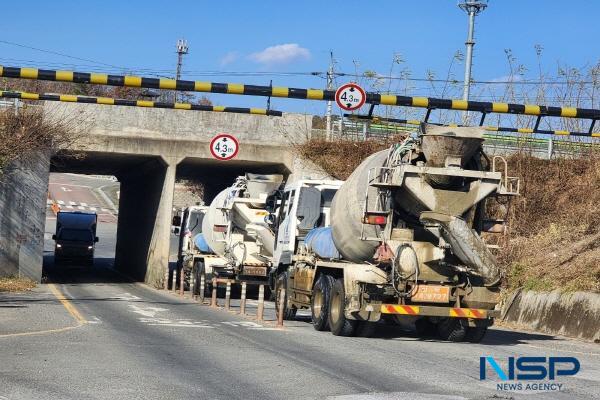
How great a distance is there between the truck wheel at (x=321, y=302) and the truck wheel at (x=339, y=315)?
21cm

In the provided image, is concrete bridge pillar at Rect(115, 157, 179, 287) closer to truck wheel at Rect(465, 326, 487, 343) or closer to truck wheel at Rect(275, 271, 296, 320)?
truck wheel at Rect(275, 271, 296, 320)

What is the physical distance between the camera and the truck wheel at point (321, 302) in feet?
57.3

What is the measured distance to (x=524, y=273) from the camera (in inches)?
922

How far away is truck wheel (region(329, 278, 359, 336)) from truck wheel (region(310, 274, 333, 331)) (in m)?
0.21

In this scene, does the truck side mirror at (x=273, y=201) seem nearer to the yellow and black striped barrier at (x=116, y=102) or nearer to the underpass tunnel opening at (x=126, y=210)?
the yellow and black striped barrier at (x=116, y=102)

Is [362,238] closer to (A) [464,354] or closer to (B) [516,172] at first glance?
(A) [464,354]

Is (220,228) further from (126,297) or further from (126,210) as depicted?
(126,210)

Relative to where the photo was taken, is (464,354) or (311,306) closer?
(464,354)

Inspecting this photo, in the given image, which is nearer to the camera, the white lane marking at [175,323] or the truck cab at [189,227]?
the white lane marking at [175,323]

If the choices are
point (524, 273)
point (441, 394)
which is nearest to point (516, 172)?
point (524, 273)

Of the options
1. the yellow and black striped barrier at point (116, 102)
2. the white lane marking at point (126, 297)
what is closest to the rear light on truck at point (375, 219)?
the yellow and black striped barrier at point (116, 102)

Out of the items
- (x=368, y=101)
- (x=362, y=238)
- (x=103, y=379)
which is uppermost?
(x=368, y=101)

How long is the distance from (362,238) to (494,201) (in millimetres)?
2314

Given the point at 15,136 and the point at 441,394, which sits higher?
the point at 15,136
